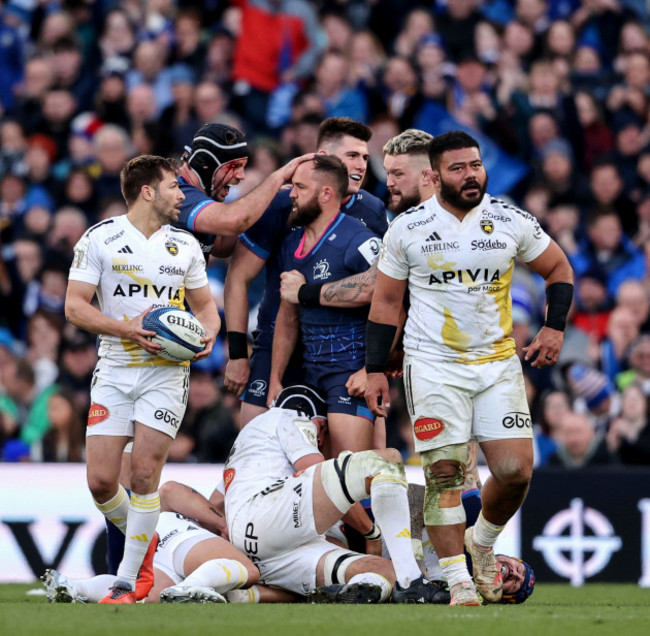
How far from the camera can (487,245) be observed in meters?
7.38

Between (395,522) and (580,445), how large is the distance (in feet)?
16.1

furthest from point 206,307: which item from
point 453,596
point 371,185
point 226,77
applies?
point 226,77

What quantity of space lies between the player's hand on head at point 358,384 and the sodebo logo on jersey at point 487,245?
135 centimetres

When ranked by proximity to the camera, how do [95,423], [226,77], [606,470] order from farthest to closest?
[226,77] → [606,470] → [95,423]

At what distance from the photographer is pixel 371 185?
13.6 m

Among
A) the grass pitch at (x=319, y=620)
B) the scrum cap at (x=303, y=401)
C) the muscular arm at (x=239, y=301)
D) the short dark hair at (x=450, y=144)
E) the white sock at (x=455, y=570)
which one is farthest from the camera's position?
the muscular arm at (x=239, y=301)

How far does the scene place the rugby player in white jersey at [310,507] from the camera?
7.21m

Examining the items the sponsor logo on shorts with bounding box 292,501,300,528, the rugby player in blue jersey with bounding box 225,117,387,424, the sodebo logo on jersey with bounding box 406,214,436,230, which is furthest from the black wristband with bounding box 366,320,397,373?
the rugby player in blue jersey with bounding box 225,117,387,424

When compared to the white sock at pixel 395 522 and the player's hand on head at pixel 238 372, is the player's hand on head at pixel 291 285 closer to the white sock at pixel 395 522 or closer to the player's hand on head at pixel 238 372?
the player's hand on head at pixel 238 372

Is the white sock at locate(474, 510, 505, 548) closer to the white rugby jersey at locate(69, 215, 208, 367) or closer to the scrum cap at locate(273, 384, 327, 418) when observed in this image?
the scrum cap at locate(273, 384, 327, 418)

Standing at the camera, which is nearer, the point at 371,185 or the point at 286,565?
Result: the point at 286,565

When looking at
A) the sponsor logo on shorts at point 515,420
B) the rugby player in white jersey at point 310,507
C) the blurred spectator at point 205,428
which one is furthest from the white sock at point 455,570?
the blurred spectator at point 205,428

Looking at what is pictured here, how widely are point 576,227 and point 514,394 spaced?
6.96 metres

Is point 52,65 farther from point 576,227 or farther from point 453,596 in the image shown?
point 453,596
